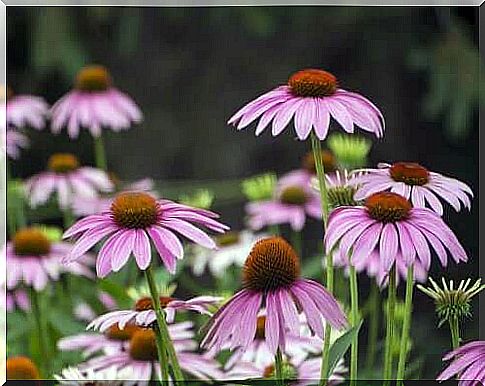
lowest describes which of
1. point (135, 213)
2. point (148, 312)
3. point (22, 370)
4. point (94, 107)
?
point (22, 370)

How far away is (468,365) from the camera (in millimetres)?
1023

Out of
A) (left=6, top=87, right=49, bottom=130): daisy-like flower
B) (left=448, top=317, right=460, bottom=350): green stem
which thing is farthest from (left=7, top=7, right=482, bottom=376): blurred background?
(left=448, top=317, right=460, bottom=350): green stem

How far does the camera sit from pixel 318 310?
99cm

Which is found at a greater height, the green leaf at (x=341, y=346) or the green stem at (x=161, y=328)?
the green stem at (x=161, y=328)

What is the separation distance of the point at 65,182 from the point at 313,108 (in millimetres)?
421

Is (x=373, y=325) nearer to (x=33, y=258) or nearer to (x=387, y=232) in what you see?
(x=387, y=232)

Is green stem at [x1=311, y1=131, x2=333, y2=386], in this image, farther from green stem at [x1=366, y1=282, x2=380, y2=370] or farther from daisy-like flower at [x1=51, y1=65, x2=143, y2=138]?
daisy-like flower at [x1=51, y1=65, x2=143, y2=138]

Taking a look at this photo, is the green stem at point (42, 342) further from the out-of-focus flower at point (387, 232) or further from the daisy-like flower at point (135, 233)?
the out-of-focus flower at point (387, 232)

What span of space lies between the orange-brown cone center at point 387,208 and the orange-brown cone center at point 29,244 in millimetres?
465

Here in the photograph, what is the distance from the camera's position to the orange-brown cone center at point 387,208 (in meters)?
1.01

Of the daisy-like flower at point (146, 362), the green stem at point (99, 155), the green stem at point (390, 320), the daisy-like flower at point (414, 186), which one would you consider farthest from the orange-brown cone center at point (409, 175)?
the green stem at point (99, 155)

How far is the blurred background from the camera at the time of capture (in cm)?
127

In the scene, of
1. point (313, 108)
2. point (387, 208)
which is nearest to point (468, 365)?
point (387, 208)

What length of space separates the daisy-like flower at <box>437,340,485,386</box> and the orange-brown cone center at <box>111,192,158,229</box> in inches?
13.9
